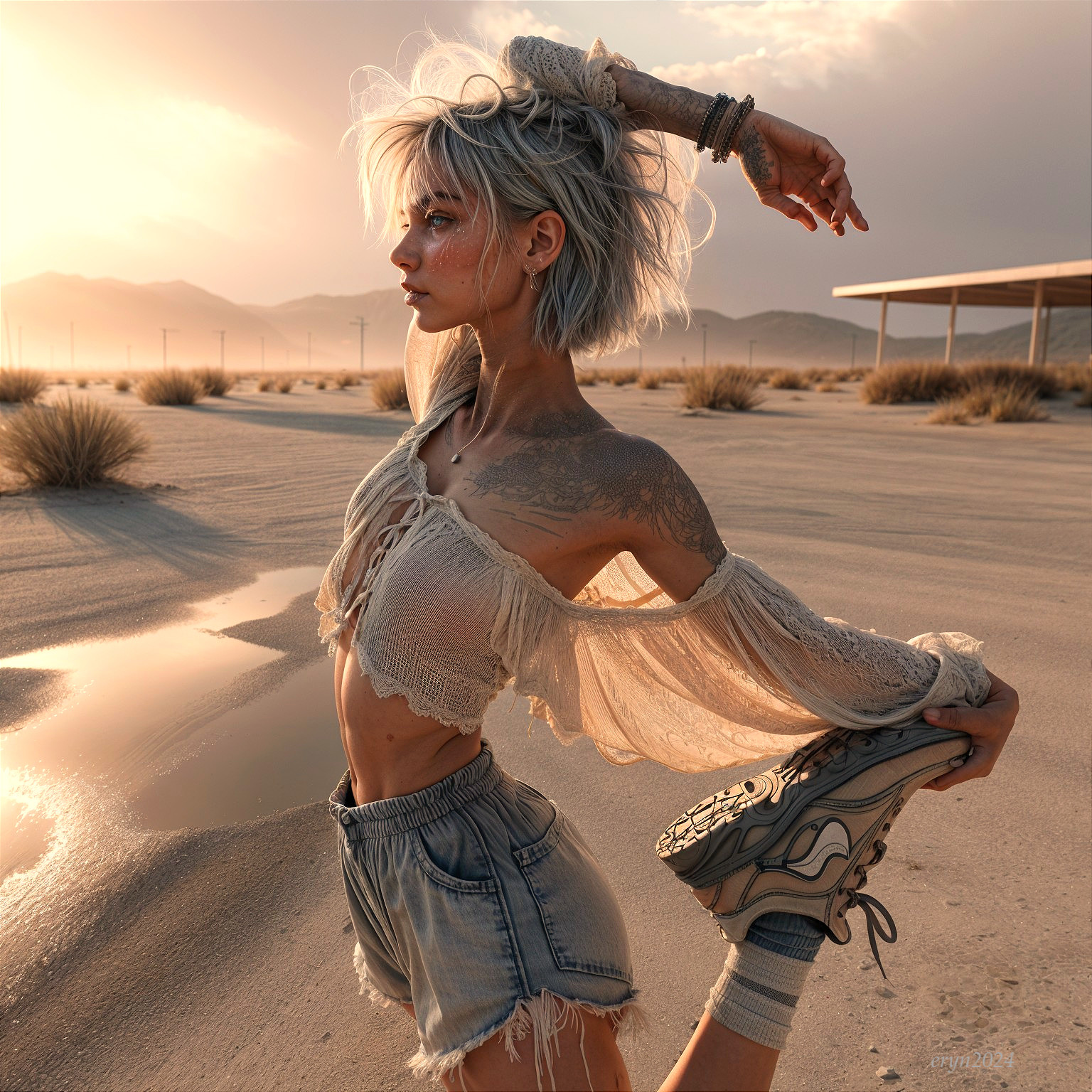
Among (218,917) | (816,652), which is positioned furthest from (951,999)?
(218,917)

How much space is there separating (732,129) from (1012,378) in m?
16.5

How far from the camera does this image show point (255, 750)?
3.04 m

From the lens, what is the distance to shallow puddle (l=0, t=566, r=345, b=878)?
2627 mm

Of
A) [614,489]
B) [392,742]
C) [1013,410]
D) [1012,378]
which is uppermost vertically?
[1012,378]

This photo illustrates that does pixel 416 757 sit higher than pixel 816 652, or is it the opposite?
pixel 816 652

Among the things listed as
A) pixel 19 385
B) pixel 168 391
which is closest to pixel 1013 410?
pixel 168 391

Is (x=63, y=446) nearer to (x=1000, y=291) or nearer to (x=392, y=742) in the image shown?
(x=392, y=742)

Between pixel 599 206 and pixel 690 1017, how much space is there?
1.58 meters

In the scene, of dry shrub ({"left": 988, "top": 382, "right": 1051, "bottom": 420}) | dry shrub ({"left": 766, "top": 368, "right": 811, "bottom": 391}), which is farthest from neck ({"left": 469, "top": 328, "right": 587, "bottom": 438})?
dry shrub ({"left": 766, "top": 368, "right": 811, "bottom": 391})

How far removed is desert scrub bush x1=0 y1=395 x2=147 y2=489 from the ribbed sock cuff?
23.4 ft

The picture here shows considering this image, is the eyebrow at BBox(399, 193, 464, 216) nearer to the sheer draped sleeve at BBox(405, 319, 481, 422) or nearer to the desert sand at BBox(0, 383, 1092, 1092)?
the sheer draped sleeve at BBox(405, 319, 481, 422)

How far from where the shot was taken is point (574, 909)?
56.2 inches

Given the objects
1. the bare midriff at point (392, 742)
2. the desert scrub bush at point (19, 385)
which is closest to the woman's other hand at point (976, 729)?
the bare midriff at point (392, 742)

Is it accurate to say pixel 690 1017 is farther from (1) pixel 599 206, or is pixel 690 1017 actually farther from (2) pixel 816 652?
(1) pixel 599 206
